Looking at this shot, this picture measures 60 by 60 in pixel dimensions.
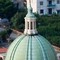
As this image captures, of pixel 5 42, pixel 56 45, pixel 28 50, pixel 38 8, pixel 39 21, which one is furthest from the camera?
pixel 38 8

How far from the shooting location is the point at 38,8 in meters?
46.5

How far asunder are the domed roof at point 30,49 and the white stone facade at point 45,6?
26613 millimetres

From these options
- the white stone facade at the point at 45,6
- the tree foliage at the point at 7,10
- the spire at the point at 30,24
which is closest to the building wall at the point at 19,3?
the white stone facade at the point at 45,6

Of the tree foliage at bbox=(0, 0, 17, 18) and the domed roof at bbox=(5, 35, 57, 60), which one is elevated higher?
the domed roof at bbox=(5, 35, 57, 60)

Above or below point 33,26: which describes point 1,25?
below

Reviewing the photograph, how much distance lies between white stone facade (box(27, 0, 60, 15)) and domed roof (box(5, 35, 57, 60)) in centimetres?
2661

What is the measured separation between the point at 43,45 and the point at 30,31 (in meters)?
0.77

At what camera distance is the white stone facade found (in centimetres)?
4644

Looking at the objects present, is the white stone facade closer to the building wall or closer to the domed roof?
the building wall

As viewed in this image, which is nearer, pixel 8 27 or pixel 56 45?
pixel 56 45

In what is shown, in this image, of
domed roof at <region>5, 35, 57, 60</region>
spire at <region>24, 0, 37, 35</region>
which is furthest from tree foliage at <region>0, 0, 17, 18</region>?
spire at <region>24, 0, 37, 35</region>

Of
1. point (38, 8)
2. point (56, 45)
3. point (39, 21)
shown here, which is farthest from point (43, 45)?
point (38, 8)

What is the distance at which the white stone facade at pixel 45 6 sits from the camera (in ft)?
152

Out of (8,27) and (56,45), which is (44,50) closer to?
(56,45)
